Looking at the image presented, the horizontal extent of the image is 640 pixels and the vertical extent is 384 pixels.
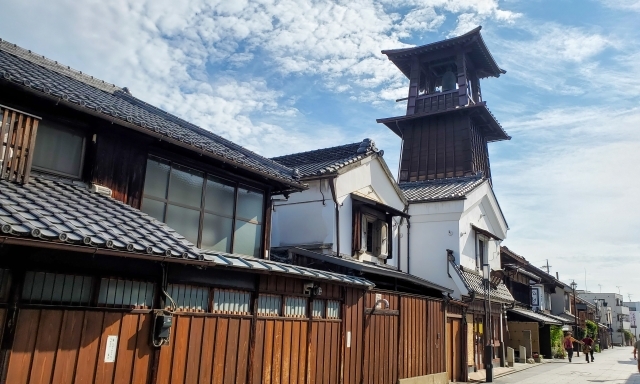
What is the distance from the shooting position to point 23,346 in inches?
271

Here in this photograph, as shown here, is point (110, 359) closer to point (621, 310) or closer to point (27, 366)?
point (27, 366)

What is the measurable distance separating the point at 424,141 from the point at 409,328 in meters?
18.5

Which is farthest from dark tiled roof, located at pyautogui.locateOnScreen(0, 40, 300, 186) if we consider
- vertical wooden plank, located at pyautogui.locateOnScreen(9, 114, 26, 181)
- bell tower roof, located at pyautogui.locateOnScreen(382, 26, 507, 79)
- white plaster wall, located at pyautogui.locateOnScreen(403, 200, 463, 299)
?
bell tower roof, located at pyautogui.locateOnScreen(382, 26, 507, 79)

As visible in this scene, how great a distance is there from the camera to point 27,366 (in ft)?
22.6

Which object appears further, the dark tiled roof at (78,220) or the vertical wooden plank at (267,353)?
the vertical wooden plank at (267,353)

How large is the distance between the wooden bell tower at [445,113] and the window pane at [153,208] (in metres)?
23.2

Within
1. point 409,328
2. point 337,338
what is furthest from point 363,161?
point 337,338

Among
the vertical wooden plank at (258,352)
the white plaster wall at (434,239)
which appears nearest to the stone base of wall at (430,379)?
the white plaster wall at (434,239)

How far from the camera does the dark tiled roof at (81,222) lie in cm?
653

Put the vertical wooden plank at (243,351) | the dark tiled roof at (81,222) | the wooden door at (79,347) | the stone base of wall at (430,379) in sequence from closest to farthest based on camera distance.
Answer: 1. the dark tiled roof at (81,222)
2. the wooden door at (79,347)
3. the vertical wooden plank at (243,351)
4. the stone base of wall at (430,379)

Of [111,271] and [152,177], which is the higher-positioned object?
[152,177]

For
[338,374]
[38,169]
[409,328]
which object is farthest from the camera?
[409,328]

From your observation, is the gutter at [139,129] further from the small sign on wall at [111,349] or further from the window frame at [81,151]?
the small sign on wall at [111,349]

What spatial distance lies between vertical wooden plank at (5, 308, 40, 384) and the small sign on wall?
116 centimetres
